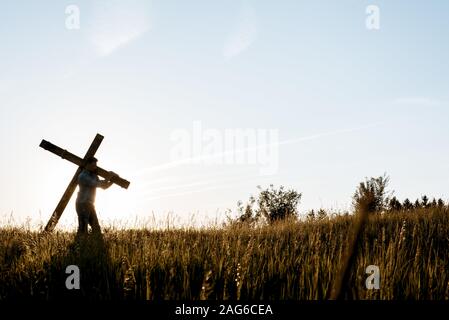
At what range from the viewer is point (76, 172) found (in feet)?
39.1

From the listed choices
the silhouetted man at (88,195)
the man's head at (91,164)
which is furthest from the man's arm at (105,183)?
the man's head at (91,164)

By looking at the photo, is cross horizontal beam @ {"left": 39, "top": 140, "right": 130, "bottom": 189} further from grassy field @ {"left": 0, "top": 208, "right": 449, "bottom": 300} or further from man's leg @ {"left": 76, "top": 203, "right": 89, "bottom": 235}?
grassy field @ {"left": 0, "top": 208, "right": 449, "bottom": 300}

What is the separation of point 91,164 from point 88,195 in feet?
3.42

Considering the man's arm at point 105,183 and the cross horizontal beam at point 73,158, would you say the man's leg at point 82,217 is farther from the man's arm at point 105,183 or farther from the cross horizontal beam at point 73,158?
the cross horizontal beam at point 73,158

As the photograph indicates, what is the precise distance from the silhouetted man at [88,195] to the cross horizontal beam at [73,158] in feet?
0.42

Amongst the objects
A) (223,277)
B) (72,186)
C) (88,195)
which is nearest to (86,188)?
(88,195)

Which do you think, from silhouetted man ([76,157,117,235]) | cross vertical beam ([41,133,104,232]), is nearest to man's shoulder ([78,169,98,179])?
silhouetted man ([76,157,117,235])

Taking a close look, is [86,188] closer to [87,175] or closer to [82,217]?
[87,175]

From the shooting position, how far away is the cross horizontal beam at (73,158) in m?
11.3

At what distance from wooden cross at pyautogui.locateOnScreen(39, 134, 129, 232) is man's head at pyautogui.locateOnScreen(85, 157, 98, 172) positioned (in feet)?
0.32

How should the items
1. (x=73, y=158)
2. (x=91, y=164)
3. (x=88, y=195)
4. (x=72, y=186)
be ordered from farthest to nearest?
(x=72, y=186) → (x=73, y=158) → (x=91, y=164) → (x=88, y=195)

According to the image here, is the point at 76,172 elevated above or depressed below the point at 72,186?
above

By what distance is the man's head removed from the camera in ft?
37.7
